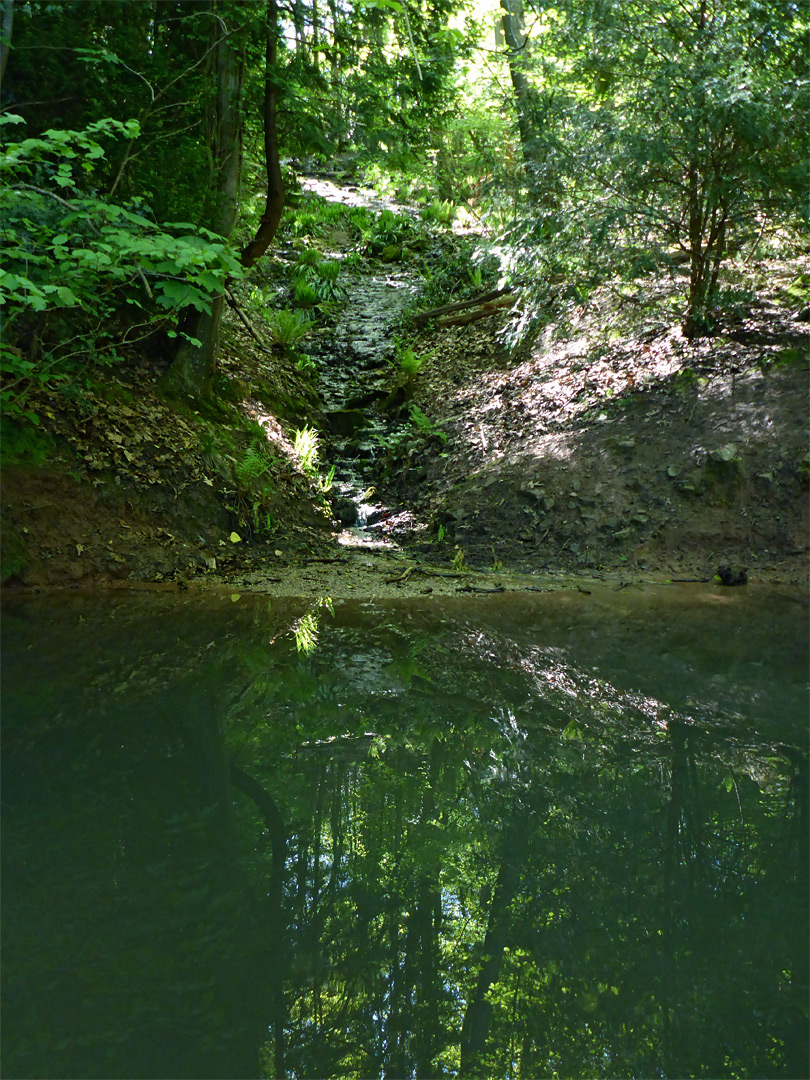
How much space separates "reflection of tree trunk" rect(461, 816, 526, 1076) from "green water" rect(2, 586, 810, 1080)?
10mm

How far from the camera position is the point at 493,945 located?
6.94ft

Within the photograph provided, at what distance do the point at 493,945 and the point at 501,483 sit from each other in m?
6.62

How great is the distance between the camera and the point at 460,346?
11883mm

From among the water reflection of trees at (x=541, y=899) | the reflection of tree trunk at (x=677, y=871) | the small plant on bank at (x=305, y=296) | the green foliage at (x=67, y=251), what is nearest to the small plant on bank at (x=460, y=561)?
the green foliage at (x=67, y=251)

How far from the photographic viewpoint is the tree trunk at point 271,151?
8.09 metres

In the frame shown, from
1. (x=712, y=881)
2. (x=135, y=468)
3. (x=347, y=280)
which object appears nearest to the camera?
(x=712, y=881)

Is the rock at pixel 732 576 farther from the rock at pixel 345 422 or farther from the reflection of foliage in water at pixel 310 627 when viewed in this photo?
the rock at pixel 345 422

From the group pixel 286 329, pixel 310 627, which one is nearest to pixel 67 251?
pixel 310 627

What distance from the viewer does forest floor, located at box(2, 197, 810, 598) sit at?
6.82m

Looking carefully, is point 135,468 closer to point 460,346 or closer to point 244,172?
point 244,172

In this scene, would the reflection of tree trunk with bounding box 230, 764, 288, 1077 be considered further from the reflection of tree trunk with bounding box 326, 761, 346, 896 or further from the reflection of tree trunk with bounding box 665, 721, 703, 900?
the reflection of tree trunk with bounding box 665, 721, 703, 900

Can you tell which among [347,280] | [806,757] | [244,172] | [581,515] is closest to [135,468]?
[581,515]

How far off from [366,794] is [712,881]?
1251 millimetres

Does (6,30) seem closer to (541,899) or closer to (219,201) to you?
(219,201)
